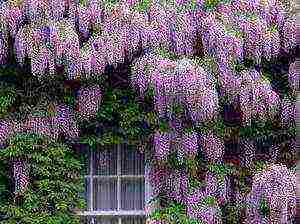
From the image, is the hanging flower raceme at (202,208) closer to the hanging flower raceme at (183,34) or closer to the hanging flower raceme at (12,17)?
the hanging flower raceme at (183,34)

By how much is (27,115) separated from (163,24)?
5.27 ft

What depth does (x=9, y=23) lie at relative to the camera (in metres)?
5.84

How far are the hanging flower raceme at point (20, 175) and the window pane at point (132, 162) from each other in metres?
0.94

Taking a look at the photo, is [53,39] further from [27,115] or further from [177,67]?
[177,67]

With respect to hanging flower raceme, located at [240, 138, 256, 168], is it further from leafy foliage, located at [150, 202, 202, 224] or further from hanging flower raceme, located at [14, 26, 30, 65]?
hanging flower raceme, located at [14, 26, 30, 65]

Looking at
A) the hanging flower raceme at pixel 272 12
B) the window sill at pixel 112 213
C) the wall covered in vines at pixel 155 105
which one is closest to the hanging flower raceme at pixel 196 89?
the wall covered in vines at pixel 155 105

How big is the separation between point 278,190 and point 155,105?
4.64 feet

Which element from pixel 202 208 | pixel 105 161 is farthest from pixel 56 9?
pixel 202 208

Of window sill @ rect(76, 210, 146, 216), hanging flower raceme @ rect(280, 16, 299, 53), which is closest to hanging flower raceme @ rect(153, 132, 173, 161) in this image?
window sill @ rect(76, 210, 146, 216)

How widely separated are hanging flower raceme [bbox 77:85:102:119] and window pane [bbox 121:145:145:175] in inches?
19.9

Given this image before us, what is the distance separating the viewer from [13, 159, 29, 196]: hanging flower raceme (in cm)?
572

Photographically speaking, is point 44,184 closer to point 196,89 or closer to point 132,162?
point 132,162

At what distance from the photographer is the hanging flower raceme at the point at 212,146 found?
590 centimetres

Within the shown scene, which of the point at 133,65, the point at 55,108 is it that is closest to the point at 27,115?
the point at 55,108
